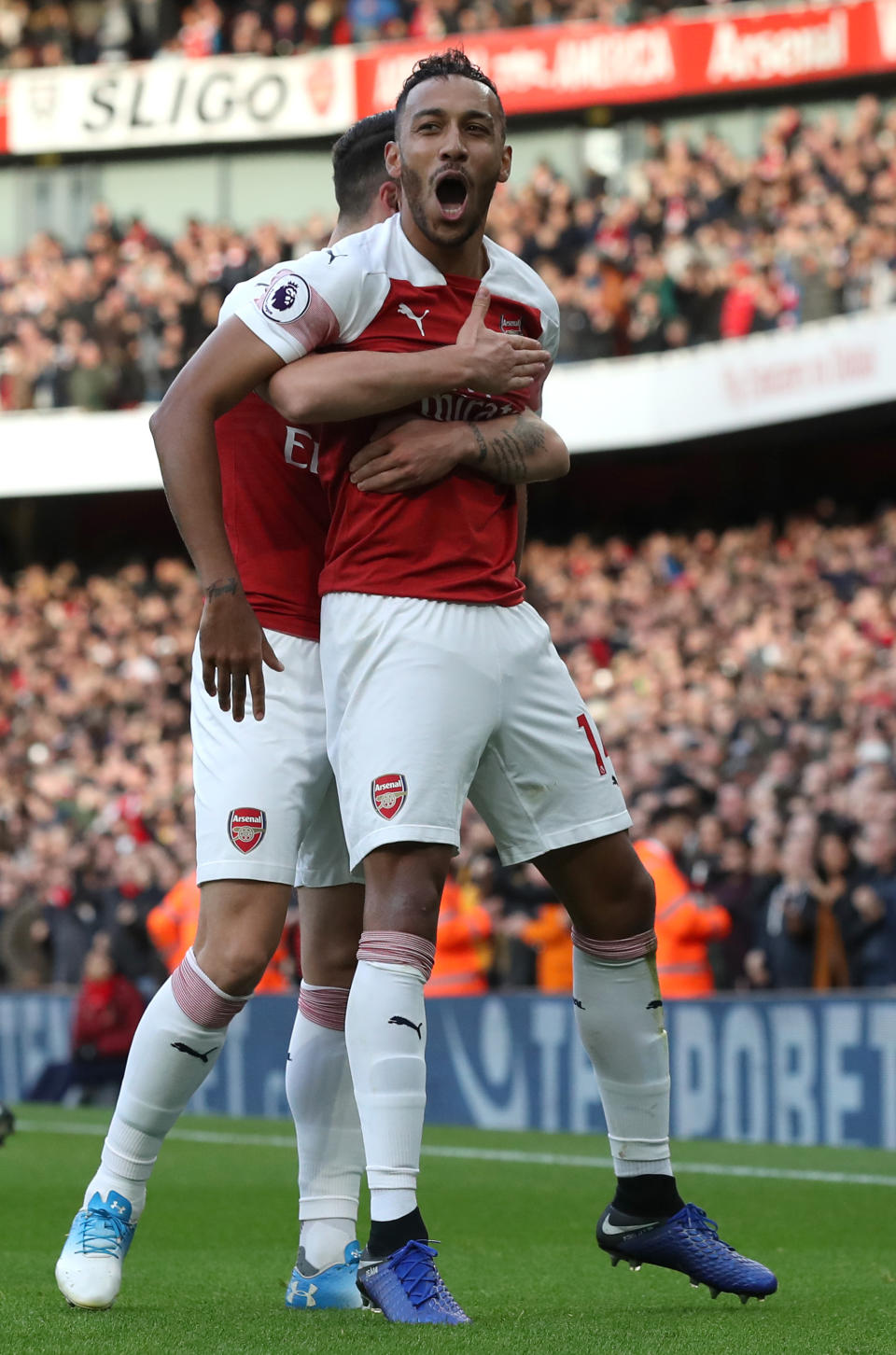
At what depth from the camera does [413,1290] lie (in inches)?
158

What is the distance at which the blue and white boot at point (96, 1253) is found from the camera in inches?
167

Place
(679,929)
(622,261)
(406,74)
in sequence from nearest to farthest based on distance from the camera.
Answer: (679,929) < (622,261) < (406,74)

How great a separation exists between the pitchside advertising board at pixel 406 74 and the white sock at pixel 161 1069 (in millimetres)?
21759

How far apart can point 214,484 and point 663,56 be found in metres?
23.4

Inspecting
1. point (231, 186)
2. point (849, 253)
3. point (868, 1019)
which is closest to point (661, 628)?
point (849, 253)

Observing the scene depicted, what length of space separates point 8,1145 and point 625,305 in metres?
14.8

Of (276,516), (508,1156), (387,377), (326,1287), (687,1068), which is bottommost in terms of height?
(508,1156)

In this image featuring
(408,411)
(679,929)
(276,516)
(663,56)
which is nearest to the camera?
(408,411)

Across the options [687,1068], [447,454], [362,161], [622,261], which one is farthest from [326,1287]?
[622,261]

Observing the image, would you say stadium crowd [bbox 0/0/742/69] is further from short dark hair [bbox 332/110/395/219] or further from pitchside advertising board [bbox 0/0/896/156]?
short dark hair [bbox 332/110/395/219]

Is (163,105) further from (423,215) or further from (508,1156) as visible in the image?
(423,215)

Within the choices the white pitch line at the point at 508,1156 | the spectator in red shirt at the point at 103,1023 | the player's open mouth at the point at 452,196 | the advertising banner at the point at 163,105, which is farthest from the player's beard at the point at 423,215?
the advertising banner at the point at 163,105

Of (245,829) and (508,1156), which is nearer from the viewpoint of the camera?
(245,829)

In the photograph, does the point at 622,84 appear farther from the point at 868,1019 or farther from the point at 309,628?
the point at 309,628
